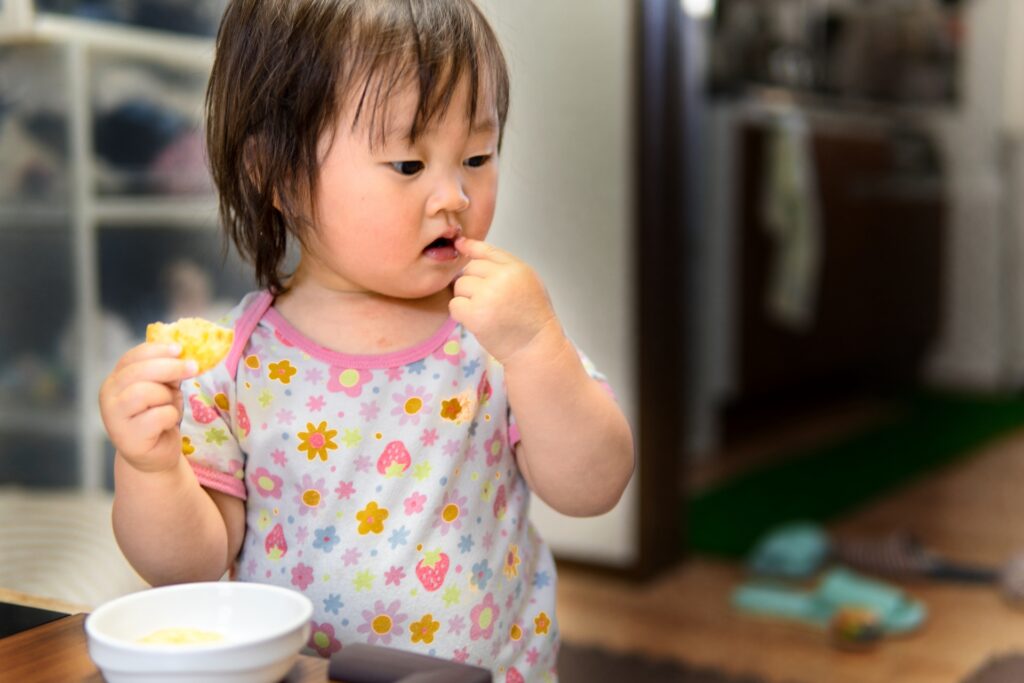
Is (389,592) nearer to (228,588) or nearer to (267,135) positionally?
(228,588)

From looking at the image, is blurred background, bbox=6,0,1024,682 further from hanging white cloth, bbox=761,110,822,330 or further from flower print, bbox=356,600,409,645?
flower print, bbox=356,600,409,645

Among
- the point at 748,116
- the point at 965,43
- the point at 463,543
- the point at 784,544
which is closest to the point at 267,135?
the point at 463,543

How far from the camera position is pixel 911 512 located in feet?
9.97

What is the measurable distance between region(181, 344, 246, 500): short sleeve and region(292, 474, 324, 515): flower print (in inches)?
1.7

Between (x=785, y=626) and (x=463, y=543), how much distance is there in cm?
153

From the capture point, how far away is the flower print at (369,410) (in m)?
0.83

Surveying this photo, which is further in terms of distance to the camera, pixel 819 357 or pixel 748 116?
pixel 819 357

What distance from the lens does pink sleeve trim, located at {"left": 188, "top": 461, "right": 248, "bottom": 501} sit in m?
0.81

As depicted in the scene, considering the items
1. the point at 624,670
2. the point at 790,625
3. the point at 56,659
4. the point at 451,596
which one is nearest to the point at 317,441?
the point at 451,596

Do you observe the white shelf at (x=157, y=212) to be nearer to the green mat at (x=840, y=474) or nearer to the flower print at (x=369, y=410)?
the flower print at (x=369, y=410)

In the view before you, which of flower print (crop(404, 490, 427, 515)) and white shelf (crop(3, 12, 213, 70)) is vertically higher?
white shelf (crop(3, 12, 213, 70))

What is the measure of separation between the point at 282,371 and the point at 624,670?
1296 millimetres

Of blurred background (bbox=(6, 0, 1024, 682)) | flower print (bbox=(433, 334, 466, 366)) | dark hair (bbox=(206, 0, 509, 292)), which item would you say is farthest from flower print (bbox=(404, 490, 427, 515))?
blurred background (bbox=(6, 0, 1024, 682))

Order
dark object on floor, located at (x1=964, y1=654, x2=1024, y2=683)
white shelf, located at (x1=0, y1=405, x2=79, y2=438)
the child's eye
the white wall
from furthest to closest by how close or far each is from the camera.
Result: the white wall, dark object on floor, located at (x1=964, y1=654, x2=1024, y2=683), white shelf, located at (x1=0, y1=405, x2=79, y2=438), the child's eye
